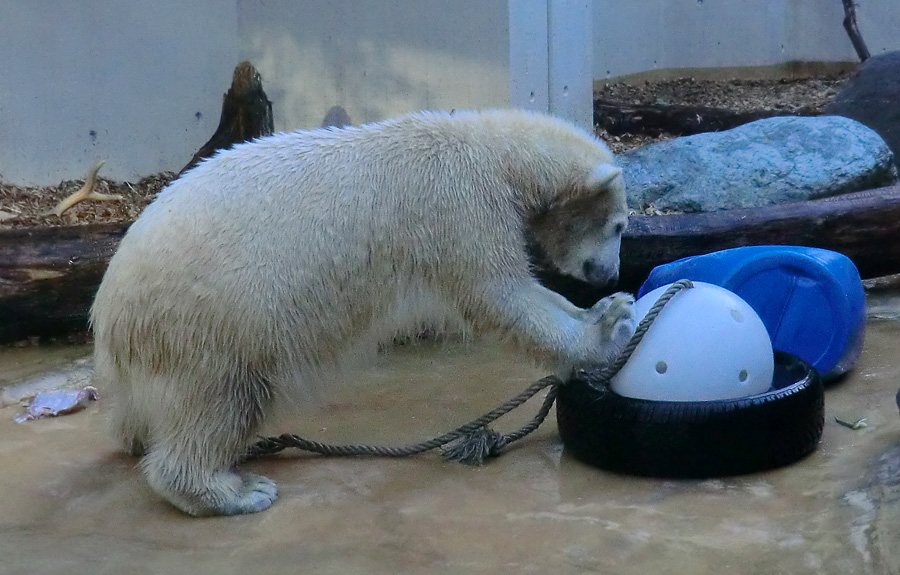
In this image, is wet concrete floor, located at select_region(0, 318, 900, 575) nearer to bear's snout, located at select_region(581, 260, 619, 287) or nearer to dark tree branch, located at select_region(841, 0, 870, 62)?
bear's snout, located at select_region(581, 260, 619, 287)

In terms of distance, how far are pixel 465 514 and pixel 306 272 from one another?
0.89 meters

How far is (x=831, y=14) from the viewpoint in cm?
1177

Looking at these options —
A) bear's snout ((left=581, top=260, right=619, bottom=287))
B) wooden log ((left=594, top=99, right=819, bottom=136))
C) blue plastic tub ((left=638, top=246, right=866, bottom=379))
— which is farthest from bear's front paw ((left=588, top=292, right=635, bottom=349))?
wooden log ((left=594, top=99, right=819, bottom=136))

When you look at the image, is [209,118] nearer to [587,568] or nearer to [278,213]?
[278,213]

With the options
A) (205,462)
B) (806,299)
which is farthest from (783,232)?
(205,462)

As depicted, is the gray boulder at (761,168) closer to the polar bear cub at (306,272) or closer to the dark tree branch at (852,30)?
the polar bear cub at (306,272)

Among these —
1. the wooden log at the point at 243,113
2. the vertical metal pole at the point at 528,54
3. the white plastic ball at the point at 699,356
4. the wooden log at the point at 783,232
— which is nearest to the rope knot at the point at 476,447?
the white plastic ball at the point at 699,356

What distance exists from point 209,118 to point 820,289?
526 centimetres

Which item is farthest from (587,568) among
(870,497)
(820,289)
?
(820,289)

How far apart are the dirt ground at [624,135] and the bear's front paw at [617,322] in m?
3.27

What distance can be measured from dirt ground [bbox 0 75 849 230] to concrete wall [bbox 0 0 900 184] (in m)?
0.26

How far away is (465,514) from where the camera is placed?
2668 mm

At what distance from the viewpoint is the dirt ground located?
19.4ft

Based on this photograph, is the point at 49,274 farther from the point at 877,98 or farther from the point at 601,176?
the point at 877,98
